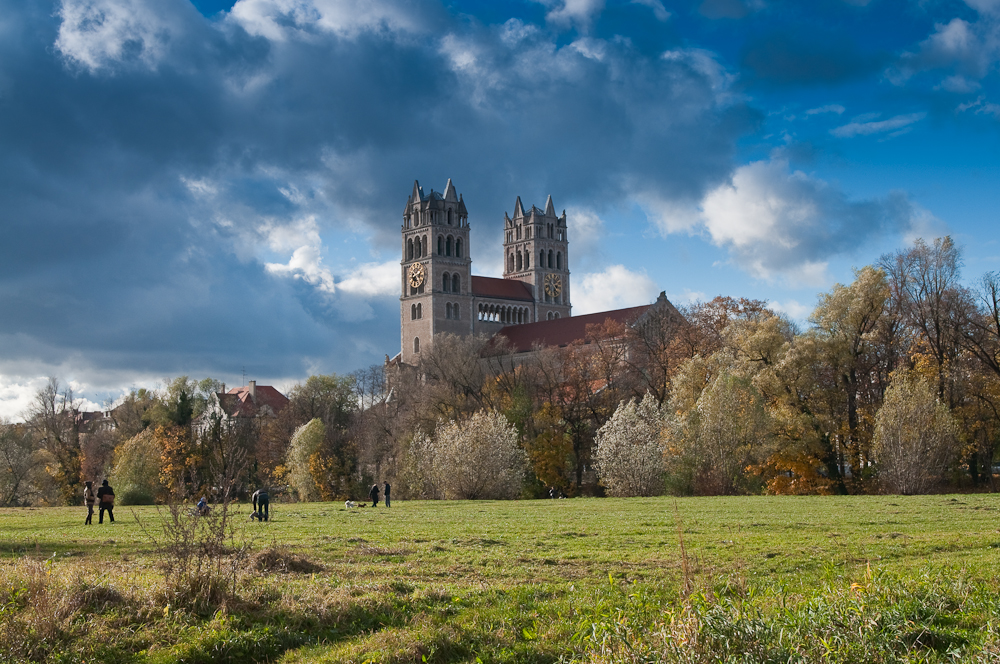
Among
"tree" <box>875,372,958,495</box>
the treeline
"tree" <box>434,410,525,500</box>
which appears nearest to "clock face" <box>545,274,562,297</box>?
the treeline

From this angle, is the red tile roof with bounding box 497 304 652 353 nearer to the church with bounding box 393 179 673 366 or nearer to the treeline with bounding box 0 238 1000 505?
the church with bounding box 393 179 673 366

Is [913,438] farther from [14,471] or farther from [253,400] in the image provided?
[253,400]

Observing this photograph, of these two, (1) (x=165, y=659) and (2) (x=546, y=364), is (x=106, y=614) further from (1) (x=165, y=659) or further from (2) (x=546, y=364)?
(2) (x=546, y=364)

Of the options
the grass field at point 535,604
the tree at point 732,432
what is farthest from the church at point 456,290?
the grass field at point 535,604

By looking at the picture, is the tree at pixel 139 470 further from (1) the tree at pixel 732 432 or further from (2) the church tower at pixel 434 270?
(2) the church tower at pixel 434 270

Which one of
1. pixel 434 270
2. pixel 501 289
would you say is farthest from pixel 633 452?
pixel 501 289

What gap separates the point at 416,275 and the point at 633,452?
8192cm

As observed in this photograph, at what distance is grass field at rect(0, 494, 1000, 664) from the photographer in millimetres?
8117

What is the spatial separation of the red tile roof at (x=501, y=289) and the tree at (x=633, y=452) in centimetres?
7907

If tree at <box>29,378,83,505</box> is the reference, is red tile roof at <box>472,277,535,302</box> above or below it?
above

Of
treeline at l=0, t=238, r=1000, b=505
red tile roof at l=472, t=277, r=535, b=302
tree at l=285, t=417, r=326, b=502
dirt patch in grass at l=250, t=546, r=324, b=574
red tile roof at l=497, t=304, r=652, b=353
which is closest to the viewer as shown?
dirt patch in grass at l=250, t=546, r=324, b=574

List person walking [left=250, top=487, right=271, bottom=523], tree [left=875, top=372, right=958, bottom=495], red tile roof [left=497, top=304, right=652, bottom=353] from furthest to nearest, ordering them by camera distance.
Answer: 1. red tile roof [left=497, top=304, right=652, bottom=353]
2. tree [left=875, top=372, right=958, bottom=495]
3. person walking [left=250, top=487, right=271, bottom=523]

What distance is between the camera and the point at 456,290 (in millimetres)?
127875

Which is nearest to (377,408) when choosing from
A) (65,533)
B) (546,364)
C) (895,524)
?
(546,364)
